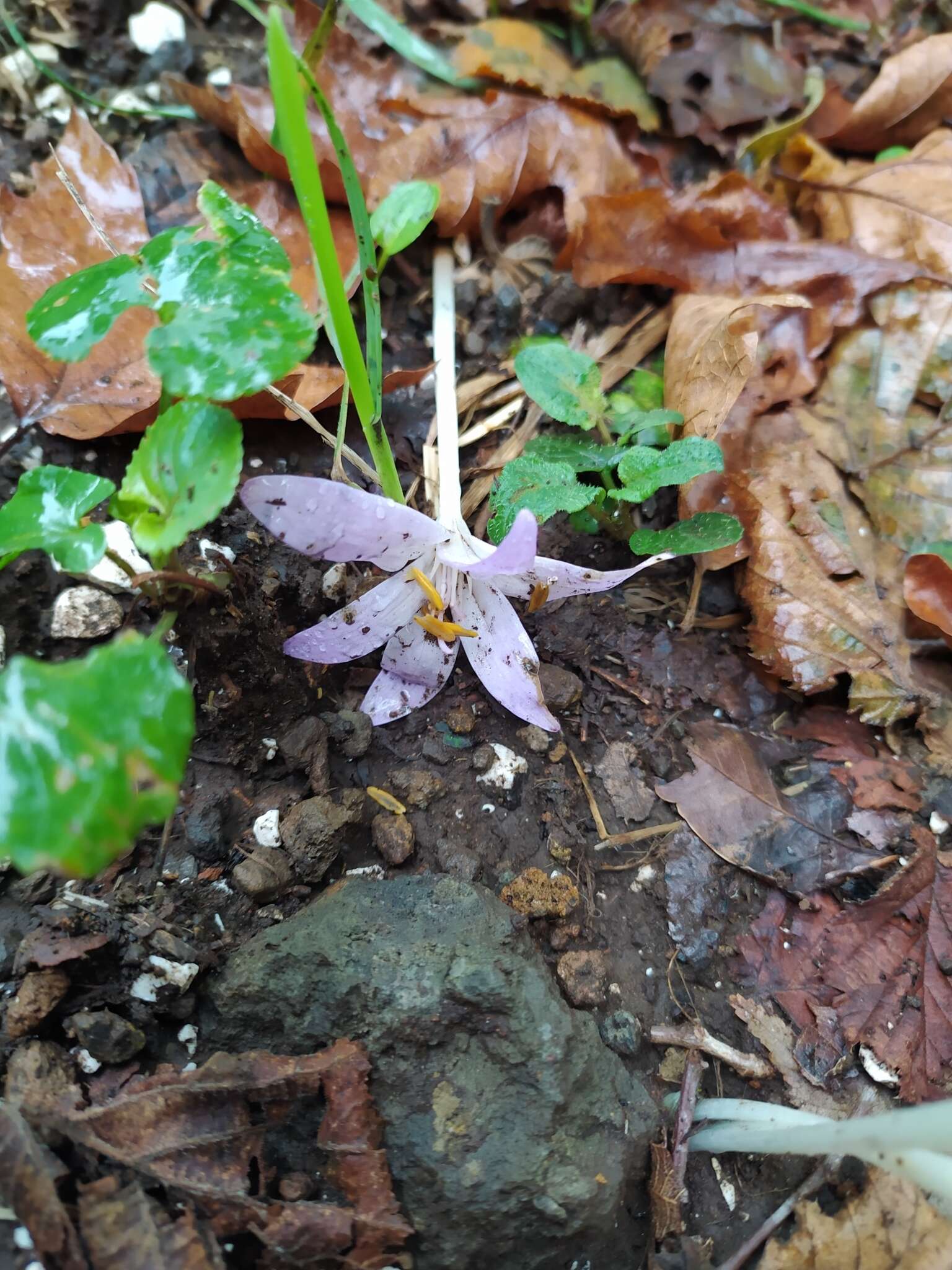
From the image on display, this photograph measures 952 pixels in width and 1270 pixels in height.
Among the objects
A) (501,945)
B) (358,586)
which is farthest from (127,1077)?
(358,586)

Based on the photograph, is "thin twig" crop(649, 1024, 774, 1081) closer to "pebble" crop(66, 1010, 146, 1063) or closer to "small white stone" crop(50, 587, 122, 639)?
"pebble" crop(66, 1010, 146, 1063)

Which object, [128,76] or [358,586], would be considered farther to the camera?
[128,76]

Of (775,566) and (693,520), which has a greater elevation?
(693,520)

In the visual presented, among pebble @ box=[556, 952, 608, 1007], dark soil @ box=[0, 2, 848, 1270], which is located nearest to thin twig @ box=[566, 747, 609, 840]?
dark soil @ box=[0, 2, 848, 1270]

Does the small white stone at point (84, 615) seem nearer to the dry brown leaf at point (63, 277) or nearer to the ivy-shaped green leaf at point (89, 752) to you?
the dry brown leaf at point (63, 277)

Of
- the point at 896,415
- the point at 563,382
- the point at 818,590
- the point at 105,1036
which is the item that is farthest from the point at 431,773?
the point at 896,415

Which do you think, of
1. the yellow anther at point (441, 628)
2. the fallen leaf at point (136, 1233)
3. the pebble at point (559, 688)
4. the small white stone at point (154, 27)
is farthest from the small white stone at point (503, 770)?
the small white stone at point (154, 27)

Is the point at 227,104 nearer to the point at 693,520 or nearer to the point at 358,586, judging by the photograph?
the point at 358,586
